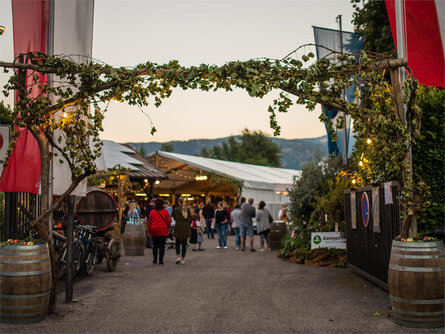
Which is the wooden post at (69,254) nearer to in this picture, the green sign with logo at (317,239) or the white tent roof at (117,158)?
the green sign with logo at (317,239)

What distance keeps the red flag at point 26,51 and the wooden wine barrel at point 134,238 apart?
7186 mm

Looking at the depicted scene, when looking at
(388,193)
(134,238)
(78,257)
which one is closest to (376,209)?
(388,193)

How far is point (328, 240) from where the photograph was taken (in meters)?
13.0

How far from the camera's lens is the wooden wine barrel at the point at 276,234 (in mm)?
17562

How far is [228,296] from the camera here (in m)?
8.41

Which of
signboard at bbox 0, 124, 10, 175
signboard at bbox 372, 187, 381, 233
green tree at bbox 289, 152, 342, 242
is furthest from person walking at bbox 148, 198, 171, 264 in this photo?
signboard at bbox 0, 124, 10, 175

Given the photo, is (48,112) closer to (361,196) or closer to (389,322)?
(389,322)

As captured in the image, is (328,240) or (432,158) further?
(328,240)

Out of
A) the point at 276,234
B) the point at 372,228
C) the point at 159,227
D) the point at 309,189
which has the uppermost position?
the point at 309,189

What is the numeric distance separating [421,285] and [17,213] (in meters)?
6.44

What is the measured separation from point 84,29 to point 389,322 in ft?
23.1

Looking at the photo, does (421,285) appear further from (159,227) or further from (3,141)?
(159,227)

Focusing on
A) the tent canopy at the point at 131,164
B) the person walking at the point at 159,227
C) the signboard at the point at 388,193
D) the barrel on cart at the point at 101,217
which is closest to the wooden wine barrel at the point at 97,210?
the barrel on cart at the point at 101,217

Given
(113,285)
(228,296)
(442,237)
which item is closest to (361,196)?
(442,237)
